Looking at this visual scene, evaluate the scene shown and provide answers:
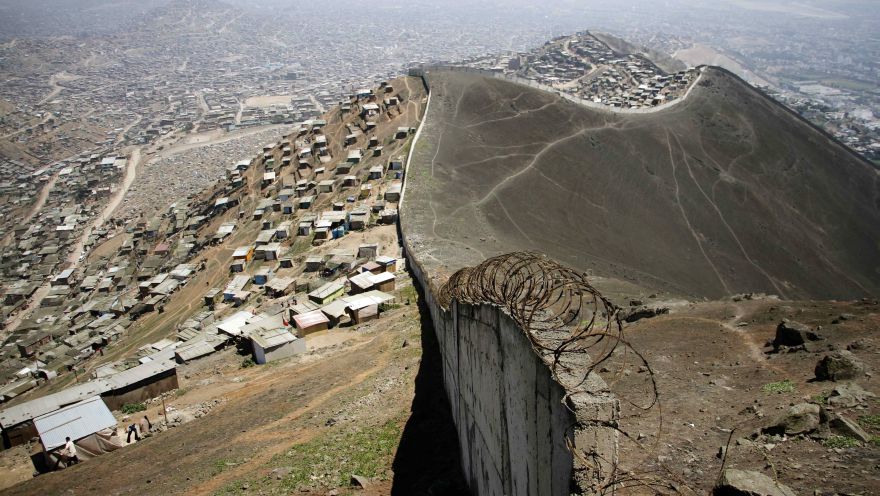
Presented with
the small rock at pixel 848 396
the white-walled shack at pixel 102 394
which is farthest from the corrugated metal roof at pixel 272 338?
the small rock at pixel 848 396

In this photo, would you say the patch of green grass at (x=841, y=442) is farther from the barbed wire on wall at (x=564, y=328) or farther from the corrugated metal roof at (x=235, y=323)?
the corrugated metal roof at (x=235, y=323)

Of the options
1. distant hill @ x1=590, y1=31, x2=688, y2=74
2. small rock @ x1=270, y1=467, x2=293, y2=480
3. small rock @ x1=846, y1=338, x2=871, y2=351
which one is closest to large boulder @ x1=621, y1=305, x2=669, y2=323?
small rock @ x1=846, y1=338, x2=871, y2=351

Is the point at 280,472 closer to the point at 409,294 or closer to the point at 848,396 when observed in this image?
the point at 848,396

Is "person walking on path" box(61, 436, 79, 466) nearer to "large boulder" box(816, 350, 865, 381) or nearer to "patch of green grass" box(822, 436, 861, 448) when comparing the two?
"patch of green grass" box(822, 436, 861, 448)

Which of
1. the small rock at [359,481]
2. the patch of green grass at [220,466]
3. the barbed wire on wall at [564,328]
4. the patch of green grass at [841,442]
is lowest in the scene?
the patch of green grass at [220,466]

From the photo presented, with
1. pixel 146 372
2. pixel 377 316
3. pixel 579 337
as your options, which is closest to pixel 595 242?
pixel 377 316

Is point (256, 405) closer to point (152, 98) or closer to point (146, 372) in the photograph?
point (146, 372)

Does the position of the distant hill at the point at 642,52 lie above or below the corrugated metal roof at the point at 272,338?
above
